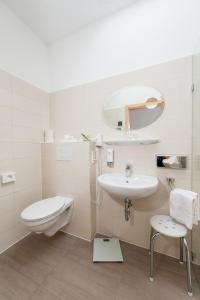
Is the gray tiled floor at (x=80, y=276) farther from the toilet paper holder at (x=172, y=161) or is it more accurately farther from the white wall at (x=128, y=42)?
the white wall at (x=128, y=42)

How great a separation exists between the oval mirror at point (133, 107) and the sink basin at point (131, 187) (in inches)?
20.4

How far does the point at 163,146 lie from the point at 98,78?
104 cm

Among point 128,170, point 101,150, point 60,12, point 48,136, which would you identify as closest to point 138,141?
point 128,170

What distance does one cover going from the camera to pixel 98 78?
5.23 ft

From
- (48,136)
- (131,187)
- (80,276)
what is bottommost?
(80,276)

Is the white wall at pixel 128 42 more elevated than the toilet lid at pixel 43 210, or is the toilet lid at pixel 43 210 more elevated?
the white wall at pixel 128 42

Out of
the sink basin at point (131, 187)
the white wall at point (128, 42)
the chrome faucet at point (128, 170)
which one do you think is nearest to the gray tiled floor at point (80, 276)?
the sink basin at point (131, 187)

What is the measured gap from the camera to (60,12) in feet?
4.91

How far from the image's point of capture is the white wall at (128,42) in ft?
3.99

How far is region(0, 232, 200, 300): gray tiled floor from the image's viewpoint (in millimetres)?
977

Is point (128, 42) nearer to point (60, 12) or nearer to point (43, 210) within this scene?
point (60, 12)

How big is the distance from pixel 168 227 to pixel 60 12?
91.1 inches

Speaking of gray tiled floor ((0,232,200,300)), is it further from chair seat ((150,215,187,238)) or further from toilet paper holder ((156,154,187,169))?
toilet paper holder ((156,154,187,169))

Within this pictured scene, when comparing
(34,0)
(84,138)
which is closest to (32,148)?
(84,138)
